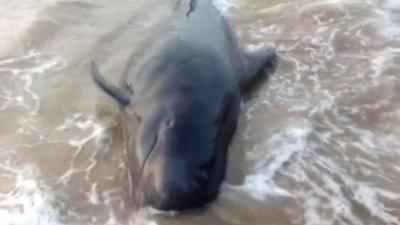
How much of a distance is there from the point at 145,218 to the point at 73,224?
63cm

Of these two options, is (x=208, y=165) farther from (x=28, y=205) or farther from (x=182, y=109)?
(x=28, y=205)

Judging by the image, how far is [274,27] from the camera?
1018 centimetres

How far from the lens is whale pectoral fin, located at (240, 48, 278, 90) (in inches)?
331

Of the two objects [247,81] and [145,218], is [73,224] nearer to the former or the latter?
[145,218]

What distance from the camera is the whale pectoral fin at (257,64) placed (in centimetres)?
840

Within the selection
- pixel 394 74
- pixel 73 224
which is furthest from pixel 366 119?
pixel 73 224

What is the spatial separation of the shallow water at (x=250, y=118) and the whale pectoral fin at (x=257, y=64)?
0.14m

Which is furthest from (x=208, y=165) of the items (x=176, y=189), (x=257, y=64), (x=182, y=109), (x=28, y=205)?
(x=257, y=64)

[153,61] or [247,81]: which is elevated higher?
[153,61]

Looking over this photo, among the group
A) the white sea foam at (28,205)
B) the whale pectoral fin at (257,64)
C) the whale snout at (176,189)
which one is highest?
the whale snout at (176,189)

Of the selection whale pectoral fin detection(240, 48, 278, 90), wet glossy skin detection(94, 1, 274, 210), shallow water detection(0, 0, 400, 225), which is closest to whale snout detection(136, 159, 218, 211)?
wet glossy skin detection(94, 1, 274, 210)

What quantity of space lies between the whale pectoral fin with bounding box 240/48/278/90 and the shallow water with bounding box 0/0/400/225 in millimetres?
142

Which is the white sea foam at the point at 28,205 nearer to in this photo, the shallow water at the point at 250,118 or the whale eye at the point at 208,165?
the shallow water at the point at 250,118

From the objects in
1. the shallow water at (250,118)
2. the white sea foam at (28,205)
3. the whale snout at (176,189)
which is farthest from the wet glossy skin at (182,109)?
the white sea foam at (28,205)
